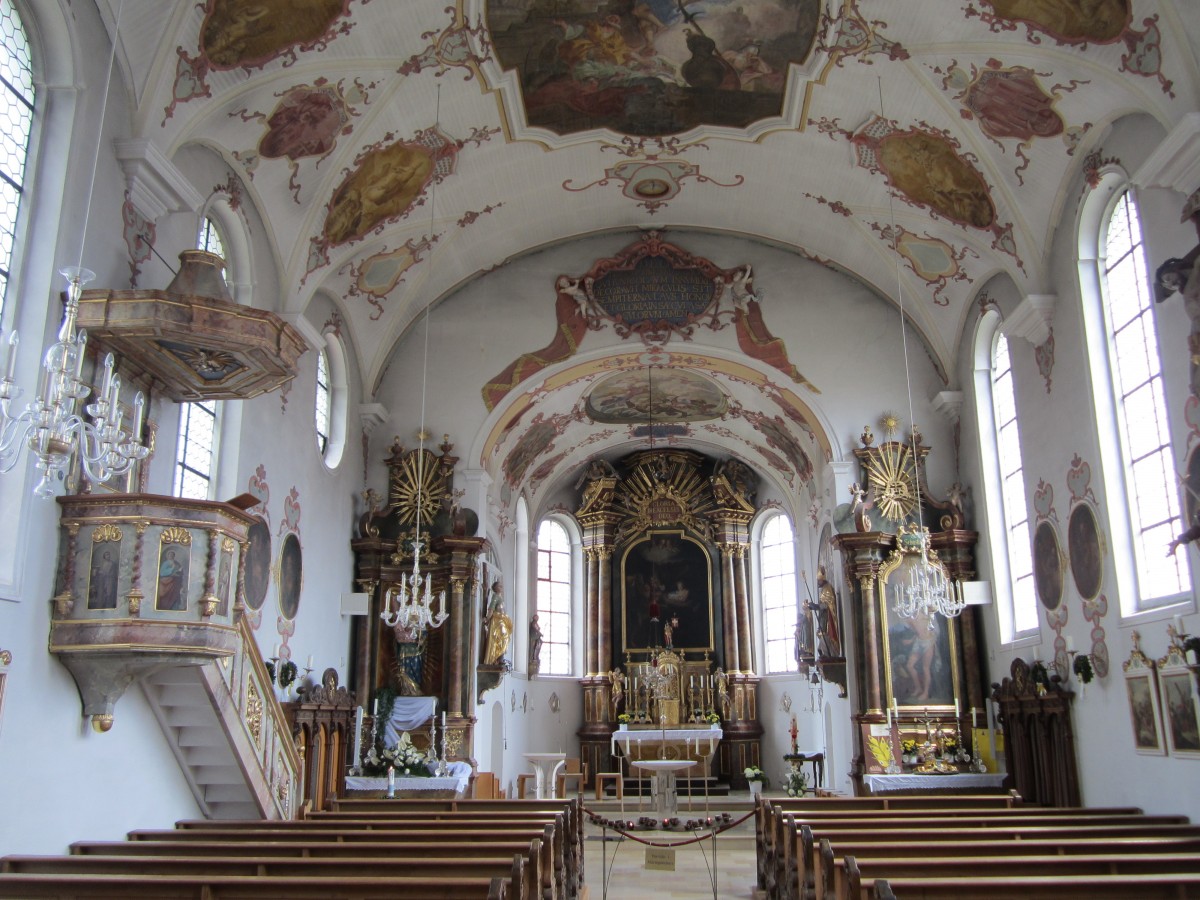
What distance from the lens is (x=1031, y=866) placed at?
7.29m

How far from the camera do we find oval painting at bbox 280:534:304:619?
45.5 feet

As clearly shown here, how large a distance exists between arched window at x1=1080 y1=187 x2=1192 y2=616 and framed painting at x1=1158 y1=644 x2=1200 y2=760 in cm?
70

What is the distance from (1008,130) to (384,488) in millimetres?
10901

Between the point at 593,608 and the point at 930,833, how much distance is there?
57.8ft

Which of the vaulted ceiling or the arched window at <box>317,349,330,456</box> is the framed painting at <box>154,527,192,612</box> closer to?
the vaulted ceiling

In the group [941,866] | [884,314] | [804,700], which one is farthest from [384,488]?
[941,866]

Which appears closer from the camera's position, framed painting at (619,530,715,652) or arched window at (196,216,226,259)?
arched window at (196,216,226,259)

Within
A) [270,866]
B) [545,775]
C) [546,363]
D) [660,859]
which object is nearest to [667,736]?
[545,775]

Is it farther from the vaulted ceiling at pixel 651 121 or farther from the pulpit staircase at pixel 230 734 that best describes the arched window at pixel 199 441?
the pulpit staircase at pixel 230 734

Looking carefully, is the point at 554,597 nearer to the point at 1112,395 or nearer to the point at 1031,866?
the point at 1112,395

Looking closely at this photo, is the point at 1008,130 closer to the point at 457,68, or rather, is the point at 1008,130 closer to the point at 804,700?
Answer: the point at 457,68

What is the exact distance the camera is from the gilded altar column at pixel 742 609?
2548cm

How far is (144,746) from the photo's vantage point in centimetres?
984

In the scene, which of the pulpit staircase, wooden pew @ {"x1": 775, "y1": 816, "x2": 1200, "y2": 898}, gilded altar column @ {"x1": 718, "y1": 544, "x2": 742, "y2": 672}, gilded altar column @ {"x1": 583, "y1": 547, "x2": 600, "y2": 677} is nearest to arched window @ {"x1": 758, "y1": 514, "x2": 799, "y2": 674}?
gilded altar column @ {"x1": 718, "y1": 544, "x2": 742, "y2": 672}
